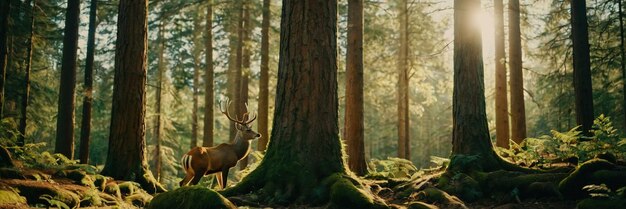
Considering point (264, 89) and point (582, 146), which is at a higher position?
point (264, 89)

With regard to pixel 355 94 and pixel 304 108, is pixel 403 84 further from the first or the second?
pixel 304 108

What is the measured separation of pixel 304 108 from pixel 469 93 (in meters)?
3.24

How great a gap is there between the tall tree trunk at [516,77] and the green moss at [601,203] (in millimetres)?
10218

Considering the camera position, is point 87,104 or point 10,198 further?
point 87,104

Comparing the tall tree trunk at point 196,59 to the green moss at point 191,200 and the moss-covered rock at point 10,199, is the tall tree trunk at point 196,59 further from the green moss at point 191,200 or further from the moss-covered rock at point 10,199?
the green moss at point 191,200

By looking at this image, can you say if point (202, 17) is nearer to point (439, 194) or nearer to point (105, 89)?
point (105, 89)

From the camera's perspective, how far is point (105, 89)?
88.0 ft

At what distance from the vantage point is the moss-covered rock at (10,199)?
5500 millimetres

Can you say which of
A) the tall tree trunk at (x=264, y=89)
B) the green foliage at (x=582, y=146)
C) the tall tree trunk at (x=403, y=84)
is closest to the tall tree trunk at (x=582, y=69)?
the green foliage at (x=582, y=146)

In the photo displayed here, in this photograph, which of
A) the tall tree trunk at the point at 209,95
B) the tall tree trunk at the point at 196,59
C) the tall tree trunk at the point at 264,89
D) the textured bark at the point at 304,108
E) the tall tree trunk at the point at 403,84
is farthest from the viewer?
the tall tree trunk at the point at 196,59

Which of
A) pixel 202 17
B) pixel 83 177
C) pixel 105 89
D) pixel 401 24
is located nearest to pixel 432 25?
pixel 401 24

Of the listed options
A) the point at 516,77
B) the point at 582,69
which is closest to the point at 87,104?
the point at 516,77

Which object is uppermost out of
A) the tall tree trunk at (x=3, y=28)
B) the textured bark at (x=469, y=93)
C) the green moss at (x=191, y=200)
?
the tall tree trunk at (x=3, y=28)

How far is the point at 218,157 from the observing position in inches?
447
